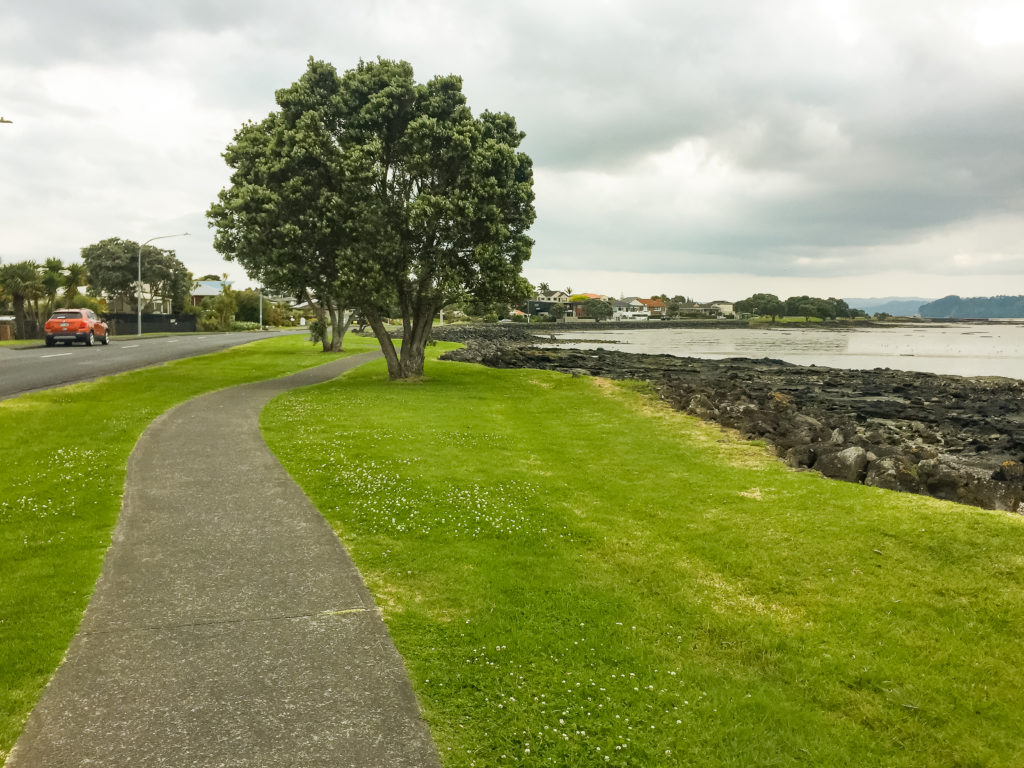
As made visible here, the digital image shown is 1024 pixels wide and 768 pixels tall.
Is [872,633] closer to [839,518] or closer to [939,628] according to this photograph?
[939,628]

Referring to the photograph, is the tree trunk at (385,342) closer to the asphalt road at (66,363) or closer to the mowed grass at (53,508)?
the mowed grass at (53,508)

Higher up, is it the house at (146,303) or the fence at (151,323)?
the house at (146,303)

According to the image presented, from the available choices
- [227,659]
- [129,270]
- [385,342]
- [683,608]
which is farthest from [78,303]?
[683,608]

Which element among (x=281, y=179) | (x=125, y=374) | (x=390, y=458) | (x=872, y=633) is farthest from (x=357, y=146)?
(x=872, y=633)

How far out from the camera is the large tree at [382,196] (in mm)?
27562

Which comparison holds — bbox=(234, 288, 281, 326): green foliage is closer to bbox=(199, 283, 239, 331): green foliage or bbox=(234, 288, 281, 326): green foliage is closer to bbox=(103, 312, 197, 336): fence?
bbox=(199, 283, 239, 331): green foliage

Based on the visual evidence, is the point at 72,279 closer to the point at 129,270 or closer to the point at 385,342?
the point at 129,270

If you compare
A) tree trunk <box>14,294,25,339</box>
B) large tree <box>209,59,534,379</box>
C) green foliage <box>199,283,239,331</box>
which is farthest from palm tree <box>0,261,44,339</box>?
large tree <box>209,59,534,379</box>

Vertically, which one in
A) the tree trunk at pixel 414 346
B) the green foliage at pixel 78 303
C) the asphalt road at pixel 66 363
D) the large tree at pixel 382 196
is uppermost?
the large tree at pixel 382 196

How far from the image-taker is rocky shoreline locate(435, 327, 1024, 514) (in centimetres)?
1492

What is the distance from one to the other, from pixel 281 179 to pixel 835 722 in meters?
27.9

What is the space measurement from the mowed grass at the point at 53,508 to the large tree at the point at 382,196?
7.30m

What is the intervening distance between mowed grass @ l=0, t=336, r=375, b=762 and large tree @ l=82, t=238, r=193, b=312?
91.8 m

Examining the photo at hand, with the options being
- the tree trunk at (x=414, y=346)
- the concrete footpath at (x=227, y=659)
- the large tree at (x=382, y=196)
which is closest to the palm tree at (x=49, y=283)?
the large tree at (x=382, y=196)
